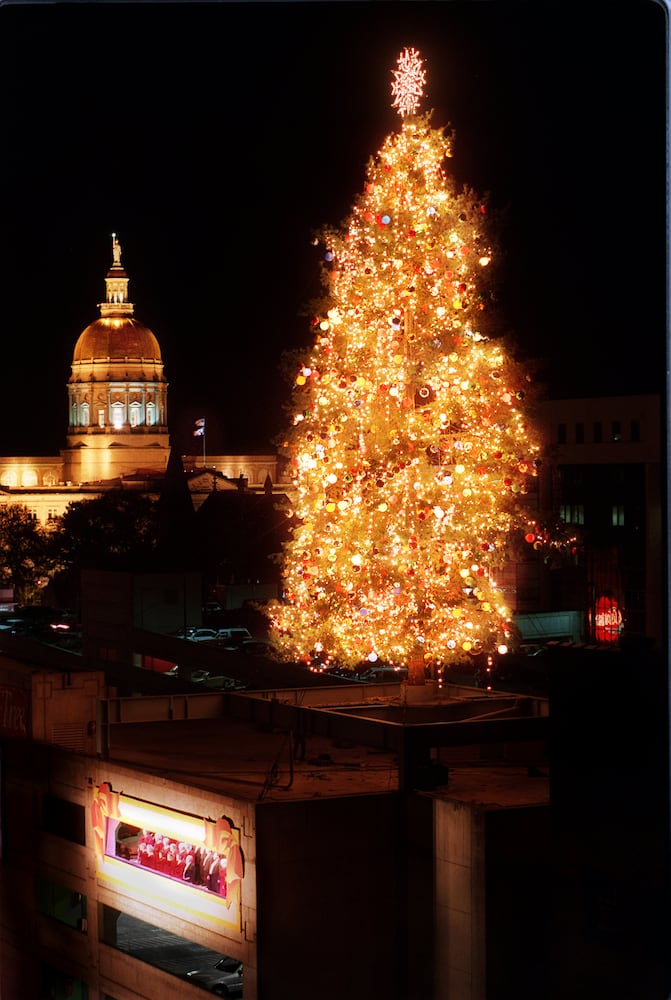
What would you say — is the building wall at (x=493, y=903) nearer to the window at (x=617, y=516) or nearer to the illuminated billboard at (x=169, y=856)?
the illuminated billboard at (x=169, y=856)

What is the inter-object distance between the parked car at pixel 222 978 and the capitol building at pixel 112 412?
307 ft

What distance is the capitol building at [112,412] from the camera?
11300 centimetres

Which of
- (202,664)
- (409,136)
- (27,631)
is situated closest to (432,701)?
(409,136)

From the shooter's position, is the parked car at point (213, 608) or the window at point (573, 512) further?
the parked car at point (213, 608)

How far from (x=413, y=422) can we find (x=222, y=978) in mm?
6109

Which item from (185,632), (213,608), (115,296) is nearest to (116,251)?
(115,296)

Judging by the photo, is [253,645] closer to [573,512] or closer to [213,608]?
[573,512]

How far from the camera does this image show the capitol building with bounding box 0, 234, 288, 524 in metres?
113

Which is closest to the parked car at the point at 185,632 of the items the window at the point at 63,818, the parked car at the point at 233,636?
the parked car at the point at 233,636

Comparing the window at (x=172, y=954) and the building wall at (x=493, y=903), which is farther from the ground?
the building wall at (x=493, y=903)

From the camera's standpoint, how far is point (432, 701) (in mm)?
17453

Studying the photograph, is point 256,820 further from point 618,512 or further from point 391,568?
point 618,512

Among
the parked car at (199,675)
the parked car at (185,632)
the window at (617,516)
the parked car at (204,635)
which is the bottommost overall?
the parked car at (199,675)

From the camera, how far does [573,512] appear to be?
4731 centimetres
